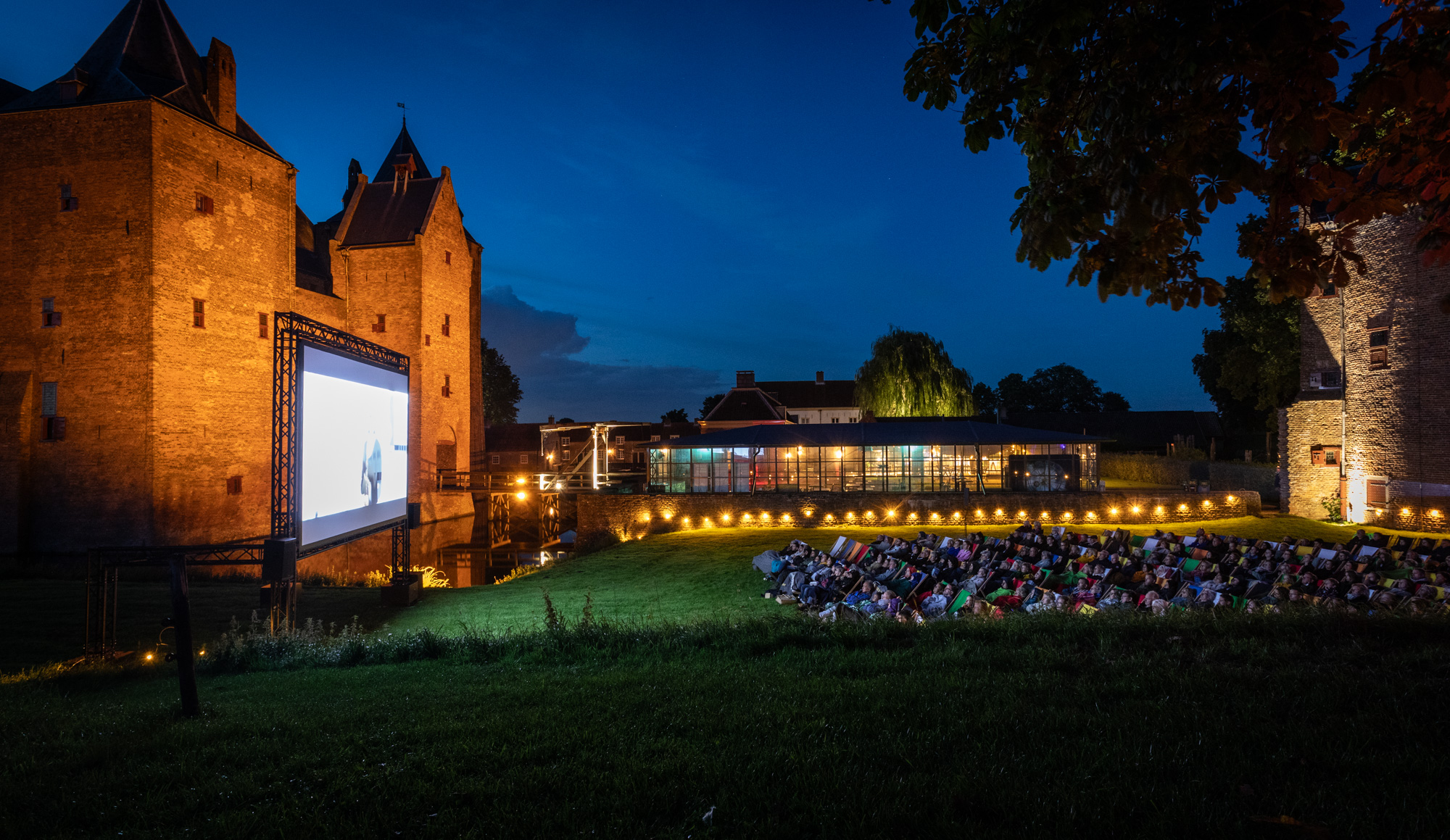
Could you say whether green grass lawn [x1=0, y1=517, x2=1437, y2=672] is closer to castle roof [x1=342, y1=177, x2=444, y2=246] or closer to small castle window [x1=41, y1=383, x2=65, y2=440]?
small castle window [x1=41, y1=383, x2=65, y2=440]

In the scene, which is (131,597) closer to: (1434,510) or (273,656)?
(273,656)

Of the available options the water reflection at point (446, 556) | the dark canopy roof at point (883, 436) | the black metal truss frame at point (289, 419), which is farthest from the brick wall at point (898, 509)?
the black metal truss frame at point (289, 419)

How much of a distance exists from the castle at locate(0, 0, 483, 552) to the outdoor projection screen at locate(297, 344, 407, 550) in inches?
381

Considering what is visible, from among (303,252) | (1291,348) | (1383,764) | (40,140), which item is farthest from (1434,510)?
(303,252)

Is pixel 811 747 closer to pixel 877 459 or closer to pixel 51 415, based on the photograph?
pixel 877 459

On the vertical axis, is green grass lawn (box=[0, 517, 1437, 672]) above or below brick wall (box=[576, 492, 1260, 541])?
below

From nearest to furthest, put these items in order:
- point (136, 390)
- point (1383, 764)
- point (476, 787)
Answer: point (1383, 764) → point (476, 787) → point (136, 390)

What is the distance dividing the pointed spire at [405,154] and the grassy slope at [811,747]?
3706cm

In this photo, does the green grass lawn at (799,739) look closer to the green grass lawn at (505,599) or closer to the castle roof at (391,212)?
the green grass lawn at (505,599)

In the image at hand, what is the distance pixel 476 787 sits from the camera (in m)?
3.02

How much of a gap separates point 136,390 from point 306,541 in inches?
517

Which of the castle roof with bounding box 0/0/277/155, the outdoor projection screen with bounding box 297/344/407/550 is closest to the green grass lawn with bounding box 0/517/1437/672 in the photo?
the outdoor projection screen with bounding box 297/344/407/550

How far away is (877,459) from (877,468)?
1.11 ft

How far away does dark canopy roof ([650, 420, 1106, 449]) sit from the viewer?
23.8 metres
